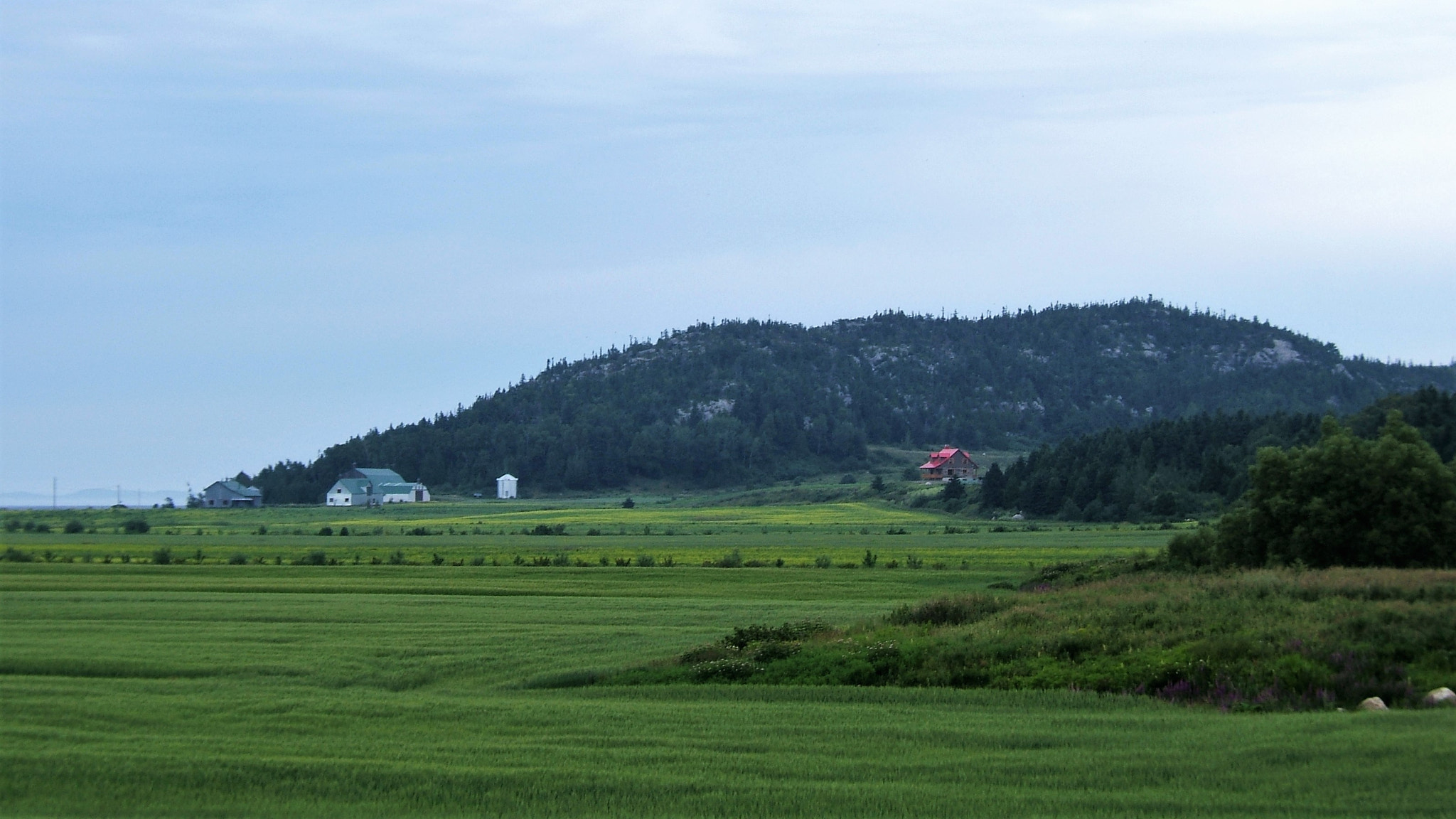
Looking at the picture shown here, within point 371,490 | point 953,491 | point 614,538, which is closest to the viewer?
point 614,538

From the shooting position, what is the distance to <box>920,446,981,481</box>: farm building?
14612cm

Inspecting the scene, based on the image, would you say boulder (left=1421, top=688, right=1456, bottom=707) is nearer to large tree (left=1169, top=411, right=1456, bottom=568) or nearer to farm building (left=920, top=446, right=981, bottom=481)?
large tree (left=1169, top=411, right=1456, bottom=568)

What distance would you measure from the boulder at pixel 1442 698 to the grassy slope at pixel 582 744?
5.82ft

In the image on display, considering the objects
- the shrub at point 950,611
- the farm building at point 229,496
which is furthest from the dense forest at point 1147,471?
the farm building at point 229,496

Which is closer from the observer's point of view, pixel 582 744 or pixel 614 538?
pixel 582 744

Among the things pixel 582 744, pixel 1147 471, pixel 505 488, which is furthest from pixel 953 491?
pixel 582 744

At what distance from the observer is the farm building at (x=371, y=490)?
148750mm

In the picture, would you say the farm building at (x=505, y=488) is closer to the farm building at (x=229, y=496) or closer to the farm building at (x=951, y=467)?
the farm building at (x=229, y=496)

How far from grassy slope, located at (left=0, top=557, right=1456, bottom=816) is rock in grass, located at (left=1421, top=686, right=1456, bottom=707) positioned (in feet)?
5.82

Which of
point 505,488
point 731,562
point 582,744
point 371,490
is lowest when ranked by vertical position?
point 582,744

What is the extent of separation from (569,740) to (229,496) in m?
153

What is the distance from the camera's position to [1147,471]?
3989 inches

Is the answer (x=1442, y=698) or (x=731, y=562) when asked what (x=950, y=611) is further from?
(x=731, y=562)

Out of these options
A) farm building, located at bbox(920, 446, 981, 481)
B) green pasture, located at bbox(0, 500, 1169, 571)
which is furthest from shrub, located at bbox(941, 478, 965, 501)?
farm building, located at bbox(920, 446, 981, 481)
